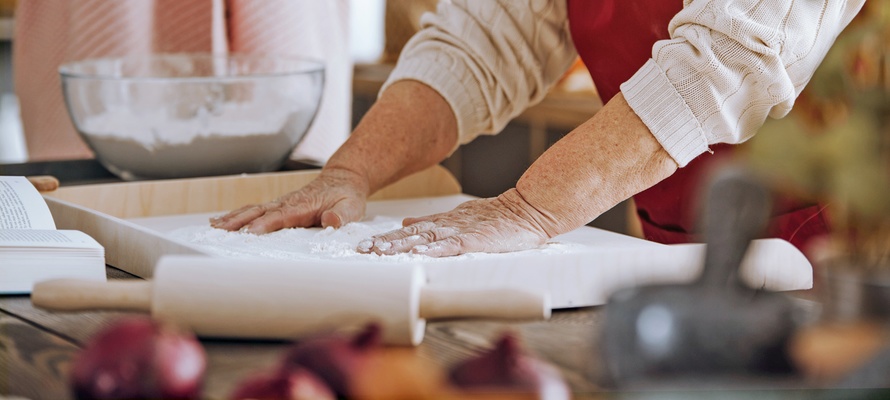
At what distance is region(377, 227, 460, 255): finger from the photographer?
0.94m

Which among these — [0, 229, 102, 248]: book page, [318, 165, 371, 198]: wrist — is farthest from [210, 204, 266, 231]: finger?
[0, 229, 102, 248]: book page

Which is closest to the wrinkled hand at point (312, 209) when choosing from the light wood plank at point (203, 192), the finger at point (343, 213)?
the finger at point (343, 213)

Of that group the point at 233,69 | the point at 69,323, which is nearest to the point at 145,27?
the point at 233,69

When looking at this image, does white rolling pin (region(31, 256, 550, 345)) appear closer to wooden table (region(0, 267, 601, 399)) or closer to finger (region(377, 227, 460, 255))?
wooden table (region(0, 267, 601, 399))

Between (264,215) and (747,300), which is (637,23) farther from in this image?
(747,300)

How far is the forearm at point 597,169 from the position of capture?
102cm

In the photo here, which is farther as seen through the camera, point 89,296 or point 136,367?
point 89,296

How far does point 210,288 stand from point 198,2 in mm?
1372

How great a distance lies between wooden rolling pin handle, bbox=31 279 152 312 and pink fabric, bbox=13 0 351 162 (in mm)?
1256

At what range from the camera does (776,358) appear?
0.46 metres

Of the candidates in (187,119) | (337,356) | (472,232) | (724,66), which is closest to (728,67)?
(724,66)

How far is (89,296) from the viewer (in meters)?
0.67

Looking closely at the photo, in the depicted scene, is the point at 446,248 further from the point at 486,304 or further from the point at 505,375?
the point at 505,375

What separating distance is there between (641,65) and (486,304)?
731mm
